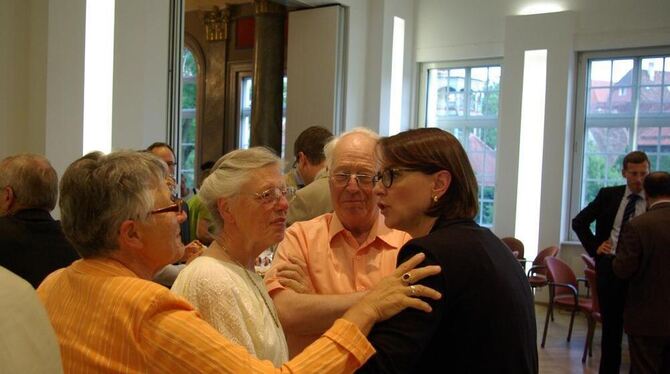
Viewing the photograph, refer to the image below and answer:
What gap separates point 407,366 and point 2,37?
16.1 feet

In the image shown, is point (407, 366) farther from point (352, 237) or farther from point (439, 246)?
point (352, 237)

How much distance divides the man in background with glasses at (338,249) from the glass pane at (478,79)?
768cm

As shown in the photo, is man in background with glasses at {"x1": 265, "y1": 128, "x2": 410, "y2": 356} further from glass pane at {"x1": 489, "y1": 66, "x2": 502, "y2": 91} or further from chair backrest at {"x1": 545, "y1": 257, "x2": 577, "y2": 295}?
glass pane at {"x1": 489, "y1": 66, "x2": 502, "y2": 91}

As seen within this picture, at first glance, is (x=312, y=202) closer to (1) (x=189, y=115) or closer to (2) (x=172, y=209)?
(2) (x=172, y=209)

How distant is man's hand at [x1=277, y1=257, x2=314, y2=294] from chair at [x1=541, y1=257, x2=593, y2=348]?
15.6ft

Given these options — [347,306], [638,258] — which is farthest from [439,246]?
[638,258]

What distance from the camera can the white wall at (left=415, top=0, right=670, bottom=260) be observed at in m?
8.19

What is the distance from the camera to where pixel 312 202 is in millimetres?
3365

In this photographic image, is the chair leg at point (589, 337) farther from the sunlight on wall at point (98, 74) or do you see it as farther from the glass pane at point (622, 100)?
the sunlight on wall at point (98, 74)

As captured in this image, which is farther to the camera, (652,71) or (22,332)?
(652,71)

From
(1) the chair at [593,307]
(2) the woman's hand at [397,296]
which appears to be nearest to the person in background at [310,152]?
(2) the woman's hand at [397,296]

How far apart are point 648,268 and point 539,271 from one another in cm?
331

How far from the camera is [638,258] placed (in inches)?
174

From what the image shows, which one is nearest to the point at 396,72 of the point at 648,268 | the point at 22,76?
the point at 22,76
